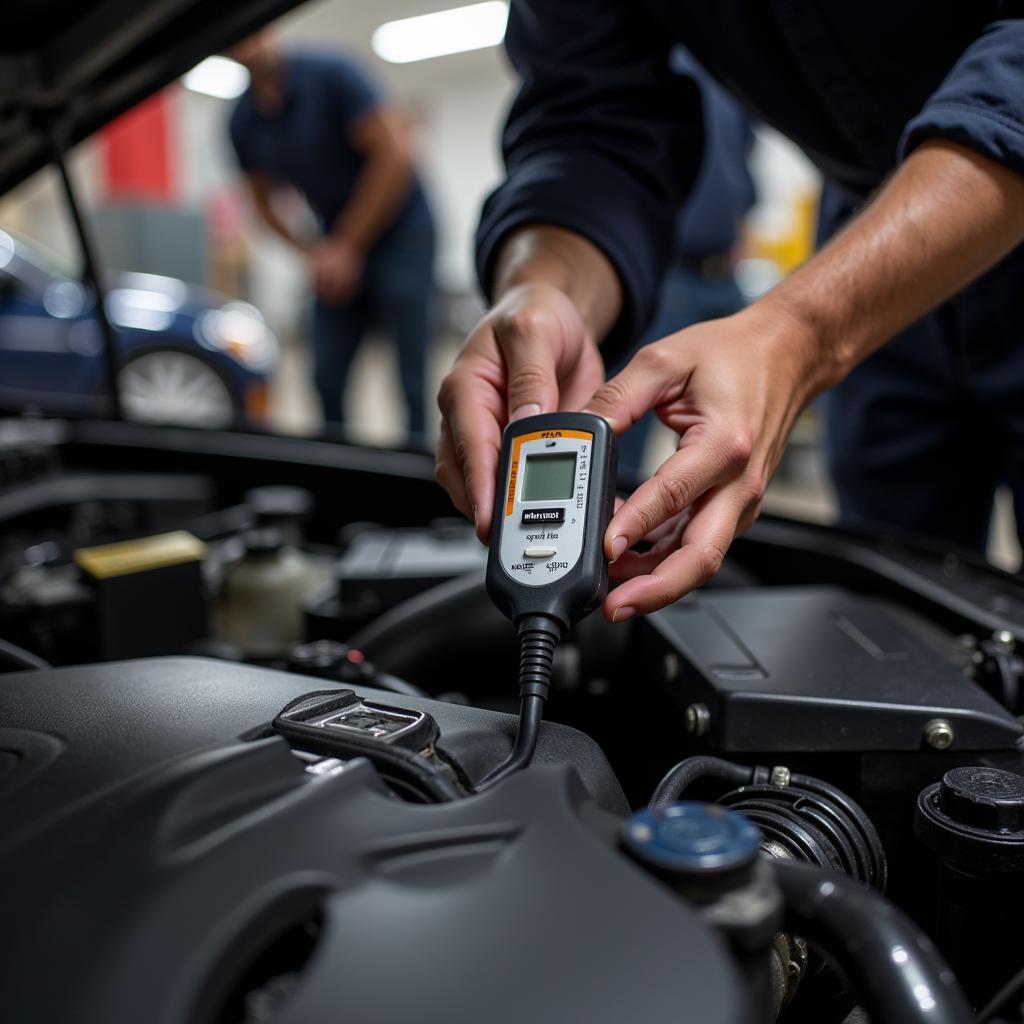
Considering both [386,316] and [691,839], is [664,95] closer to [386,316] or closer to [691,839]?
[691,839]

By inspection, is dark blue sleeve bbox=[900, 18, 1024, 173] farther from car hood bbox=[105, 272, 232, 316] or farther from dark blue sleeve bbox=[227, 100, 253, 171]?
car hood bbox=[105, 272, 232, 316]

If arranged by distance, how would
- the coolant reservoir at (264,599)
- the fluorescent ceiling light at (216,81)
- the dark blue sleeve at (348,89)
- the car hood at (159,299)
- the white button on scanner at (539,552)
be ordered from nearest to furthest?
the white button on scanner at (539,552), the coolant reservoir at (264,599), the dark blue sleeve at (348,89), the car hood at (159,299), the fluorescent ceiling light at (216,81)

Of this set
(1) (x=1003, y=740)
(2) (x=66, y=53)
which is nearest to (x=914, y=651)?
(1) (x=1003, y=740)

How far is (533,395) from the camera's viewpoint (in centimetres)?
57

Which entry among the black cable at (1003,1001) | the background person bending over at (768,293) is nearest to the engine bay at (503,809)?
the black cable at (1003,1001)

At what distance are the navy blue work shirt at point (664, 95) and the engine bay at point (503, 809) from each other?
0.96 ft

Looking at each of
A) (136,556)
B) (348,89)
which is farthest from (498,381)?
(348,89)

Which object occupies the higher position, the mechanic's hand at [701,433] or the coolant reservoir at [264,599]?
the mechanic's hand at [701,433]

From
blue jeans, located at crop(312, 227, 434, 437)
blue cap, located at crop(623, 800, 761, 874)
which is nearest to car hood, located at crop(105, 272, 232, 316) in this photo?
→ blue jeans, located at crop(312, 227, 434, 437)

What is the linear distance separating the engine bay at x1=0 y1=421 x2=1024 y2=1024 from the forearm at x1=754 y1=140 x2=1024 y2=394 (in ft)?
0.60

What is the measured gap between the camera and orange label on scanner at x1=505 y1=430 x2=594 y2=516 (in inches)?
20.5

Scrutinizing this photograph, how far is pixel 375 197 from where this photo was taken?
2.61 metres

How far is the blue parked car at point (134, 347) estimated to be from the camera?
3.35 m

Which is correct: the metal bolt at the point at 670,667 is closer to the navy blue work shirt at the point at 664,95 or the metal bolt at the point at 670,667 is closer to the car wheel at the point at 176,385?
the navy blue work shirt at the point at 664,95
